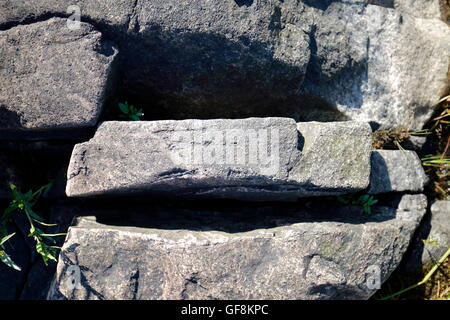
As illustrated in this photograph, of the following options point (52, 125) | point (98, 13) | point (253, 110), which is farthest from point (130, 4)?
point (253, 110)

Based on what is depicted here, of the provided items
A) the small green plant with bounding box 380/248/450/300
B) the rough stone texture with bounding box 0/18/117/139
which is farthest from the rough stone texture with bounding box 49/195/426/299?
the rough stone texture with bounding box 0/18/117/139

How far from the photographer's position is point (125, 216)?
116 inches

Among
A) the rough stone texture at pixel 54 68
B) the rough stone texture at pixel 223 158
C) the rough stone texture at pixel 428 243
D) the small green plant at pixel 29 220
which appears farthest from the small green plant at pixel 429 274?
the rough stone texture at pixel 54 68

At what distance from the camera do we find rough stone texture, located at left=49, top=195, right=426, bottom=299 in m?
2.66

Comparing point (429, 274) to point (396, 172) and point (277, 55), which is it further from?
point (277, 55)

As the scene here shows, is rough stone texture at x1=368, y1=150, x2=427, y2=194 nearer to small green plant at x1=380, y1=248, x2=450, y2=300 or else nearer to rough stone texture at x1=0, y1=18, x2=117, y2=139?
small green plant at x1=380, y1=248, x2=450, y2=300

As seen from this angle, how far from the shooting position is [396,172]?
3.19m

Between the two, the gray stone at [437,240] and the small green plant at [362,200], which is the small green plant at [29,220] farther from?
the gray stone at [437,240]

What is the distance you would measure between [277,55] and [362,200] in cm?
122

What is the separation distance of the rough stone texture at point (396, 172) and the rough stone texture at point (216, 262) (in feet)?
1.60

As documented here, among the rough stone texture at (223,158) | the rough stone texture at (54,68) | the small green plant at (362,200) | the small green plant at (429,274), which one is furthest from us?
the small green plant at (429,274)

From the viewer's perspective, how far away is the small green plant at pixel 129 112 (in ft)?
9.53

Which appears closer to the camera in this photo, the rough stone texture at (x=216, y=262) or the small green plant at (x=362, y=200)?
the rough stone texture at (x=216, y=262)

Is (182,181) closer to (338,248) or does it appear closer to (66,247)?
(66,247)
